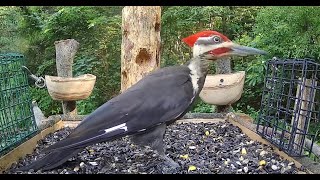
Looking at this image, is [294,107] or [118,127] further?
[294,107]

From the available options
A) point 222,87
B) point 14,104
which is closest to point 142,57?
point 222,87

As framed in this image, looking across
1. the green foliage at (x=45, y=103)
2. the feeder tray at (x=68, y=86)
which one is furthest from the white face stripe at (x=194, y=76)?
the green foliage at (x=45, y=103)

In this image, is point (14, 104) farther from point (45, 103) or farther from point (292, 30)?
point (45, 103)

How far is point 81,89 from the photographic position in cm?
375

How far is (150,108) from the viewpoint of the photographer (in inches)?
79.7

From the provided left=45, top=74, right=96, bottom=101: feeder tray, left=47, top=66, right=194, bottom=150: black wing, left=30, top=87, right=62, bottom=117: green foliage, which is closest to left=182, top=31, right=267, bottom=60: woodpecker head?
left=47, top=66, right=194, bottom=150: black wing

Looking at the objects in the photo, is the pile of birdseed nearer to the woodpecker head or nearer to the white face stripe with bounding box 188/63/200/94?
the white face stripe with bounding box 188/63/200/94

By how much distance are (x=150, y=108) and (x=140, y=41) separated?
5.01 feet

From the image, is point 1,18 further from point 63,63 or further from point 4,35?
point 63,63

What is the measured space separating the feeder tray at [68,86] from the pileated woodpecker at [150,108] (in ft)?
5.35

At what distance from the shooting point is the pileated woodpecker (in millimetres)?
1924

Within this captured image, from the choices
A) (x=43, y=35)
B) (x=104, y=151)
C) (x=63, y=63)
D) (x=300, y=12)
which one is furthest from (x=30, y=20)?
(x=104, y=151)

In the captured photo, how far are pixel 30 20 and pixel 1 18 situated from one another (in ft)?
1.60

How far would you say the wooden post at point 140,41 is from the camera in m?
3.46
